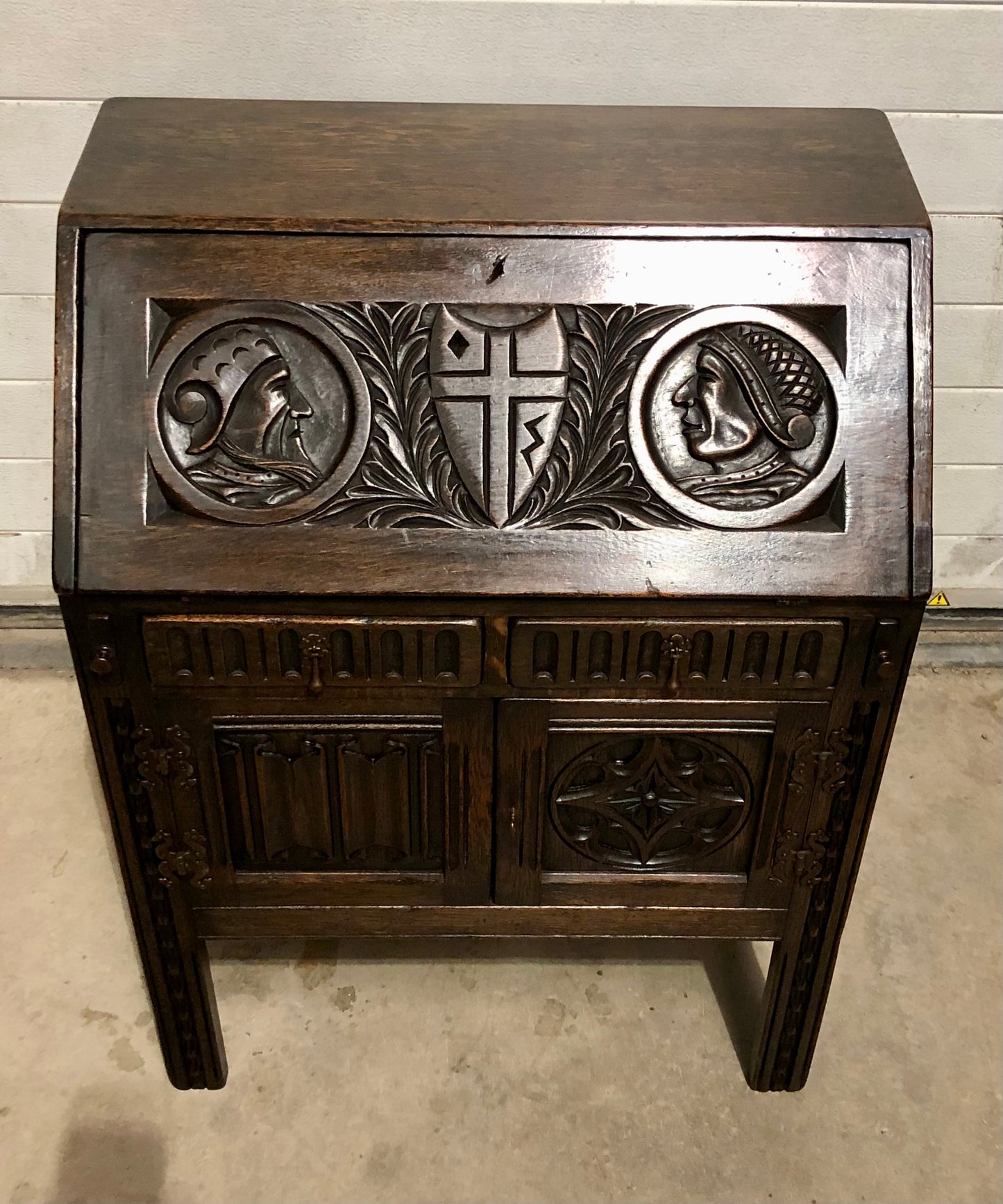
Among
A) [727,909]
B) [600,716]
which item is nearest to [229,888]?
[600,716]

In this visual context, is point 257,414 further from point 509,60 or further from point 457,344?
point 509,60

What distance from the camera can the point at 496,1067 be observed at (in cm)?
161

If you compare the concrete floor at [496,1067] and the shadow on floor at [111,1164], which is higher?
the concrete floor at [496,1067]

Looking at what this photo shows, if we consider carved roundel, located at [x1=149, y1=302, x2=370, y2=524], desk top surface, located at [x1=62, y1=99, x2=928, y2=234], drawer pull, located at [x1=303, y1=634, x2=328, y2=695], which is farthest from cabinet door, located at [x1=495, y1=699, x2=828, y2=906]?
desk top surface, located at [x1=62, y1=99, x2=928, y2=234]

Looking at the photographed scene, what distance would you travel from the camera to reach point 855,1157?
1.52 m

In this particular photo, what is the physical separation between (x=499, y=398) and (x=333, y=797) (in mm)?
558

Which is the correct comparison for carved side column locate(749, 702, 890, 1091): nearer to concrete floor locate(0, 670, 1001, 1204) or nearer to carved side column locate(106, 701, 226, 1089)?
concrete floor locate(0, 670, 1001, 1204)

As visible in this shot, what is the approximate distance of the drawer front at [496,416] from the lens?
1.10 meters

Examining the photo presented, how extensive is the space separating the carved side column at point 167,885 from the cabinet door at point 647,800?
0.41 meters

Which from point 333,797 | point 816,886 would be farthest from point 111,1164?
point 816,886

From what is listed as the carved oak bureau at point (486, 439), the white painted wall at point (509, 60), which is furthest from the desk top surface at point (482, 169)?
the white painted wall at point (509, 60)

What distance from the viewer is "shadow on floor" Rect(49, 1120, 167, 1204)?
4.75 ft

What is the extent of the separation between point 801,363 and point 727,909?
741 millimetres

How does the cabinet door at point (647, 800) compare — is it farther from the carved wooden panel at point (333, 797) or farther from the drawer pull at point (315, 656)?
the drawer pull at point (315, 656)
